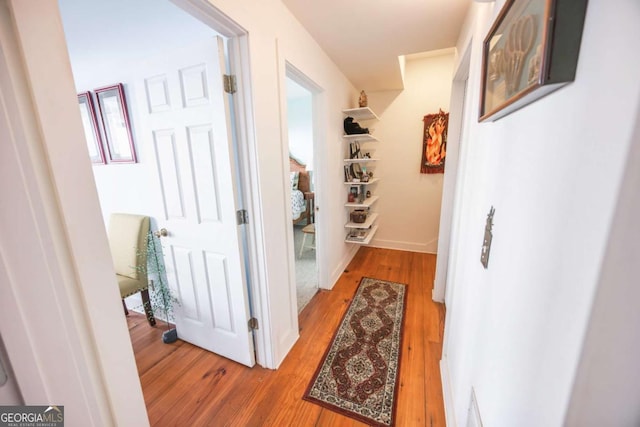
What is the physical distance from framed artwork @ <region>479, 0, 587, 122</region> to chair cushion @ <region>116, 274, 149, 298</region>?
8.26 ft

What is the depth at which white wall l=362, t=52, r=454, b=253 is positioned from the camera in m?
3.04

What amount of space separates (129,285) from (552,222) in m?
2.48

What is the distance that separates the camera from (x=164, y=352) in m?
1.78

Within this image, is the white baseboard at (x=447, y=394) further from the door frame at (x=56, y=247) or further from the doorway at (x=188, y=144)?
the door frame at (x=56, y=247)

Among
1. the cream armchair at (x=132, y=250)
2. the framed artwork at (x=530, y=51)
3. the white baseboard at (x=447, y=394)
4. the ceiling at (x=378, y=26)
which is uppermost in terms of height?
the ceiling at (x=378, y=26)

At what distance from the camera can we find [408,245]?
11.9 feet

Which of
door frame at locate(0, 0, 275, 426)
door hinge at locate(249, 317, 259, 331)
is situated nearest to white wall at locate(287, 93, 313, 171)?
door hinge at locate(249, 317, 259, 331)

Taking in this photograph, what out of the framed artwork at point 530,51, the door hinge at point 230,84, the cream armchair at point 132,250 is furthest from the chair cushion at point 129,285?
the framed artwork at point 530,51

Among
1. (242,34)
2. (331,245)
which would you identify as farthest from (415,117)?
(242,34)

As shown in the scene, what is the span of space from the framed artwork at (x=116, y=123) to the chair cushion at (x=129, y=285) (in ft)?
3.18

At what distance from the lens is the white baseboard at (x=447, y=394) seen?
120 cm

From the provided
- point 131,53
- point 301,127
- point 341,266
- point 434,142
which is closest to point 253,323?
point 341,266

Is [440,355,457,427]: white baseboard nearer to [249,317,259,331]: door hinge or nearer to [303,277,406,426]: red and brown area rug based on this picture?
[303,277,406,426]: red and brown area rug

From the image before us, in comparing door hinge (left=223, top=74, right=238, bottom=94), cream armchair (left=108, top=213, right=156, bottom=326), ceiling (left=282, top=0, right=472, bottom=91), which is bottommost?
cream armchair (left=108, top=213, right=156, bottom=326)
